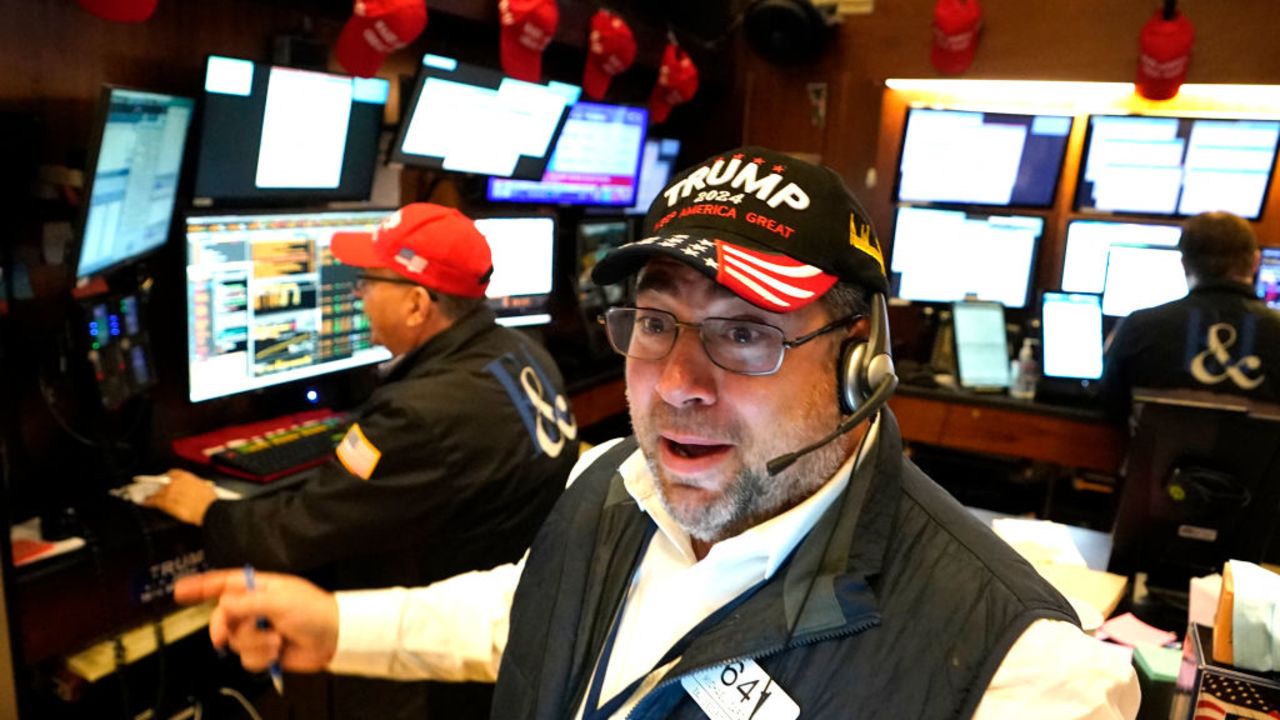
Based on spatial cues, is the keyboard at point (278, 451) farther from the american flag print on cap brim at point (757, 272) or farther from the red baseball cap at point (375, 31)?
the american flag print on cap brim at point (757, 272)

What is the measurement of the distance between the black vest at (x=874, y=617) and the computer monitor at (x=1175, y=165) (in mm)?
3875

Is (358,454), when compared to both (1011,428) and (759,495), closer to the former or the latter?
(759,495)

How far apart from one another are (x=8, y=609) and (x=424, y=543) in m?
0.78

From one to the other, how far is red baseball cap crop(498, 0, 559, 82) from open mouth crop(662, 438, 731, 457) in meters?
2.43

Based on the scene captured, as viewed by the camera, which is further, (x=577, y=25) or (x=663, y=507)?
(x=577, y=25)

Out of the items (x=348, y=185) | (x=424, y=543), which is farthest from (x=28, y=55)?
(x=424, y=543)

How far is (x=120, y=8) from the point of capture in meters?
1.96

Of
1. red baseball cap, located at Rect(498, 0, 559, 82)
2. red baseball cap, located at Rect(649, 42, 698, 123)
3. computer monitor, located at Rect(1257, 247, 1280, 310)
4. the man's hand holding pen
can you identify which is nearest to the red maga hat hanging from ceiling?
computer monitor, located at Rect(1257, 247, 1280, 310)

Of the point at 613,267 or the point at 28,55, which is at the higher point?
the point at 28,55

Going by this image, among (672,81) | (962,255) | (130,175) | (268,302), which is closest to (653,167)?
(672,81)

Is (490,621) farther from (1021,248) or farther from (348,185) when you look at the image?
(1021,248)

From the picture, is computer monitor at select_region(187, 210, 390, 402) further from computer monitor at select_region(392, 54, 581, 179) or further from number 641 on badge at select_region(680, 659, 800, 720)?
number 641 on badge at select_region(680, 659, 800, 720)

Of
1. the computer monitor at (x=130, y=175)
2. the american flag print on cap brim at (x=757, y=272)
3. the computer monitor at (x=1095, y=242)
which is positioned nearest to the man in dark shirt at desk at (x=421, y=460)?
the computer monitor at (x=130, y=175)

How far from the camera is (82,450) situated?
2.32 meters
